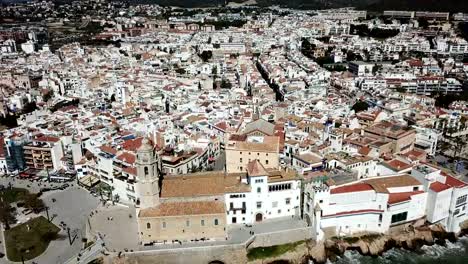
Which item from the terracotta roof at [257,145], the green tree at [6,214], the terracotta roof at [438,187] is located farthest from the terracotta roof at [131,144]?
the terracotta roof at [438,187]

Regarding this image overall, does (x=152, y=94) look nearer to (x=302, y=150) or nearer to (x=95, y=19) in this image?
(x=302, y=150)

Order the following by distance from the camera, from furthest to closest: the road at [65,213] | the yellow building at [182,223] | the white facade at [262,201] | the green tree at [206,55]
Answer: the green tree at [206,55], the white facade at [262,201], the road at [65,213], the yellow building at [182,223]

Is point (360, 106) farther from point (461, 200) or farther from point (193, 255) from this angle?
point (193, 255)

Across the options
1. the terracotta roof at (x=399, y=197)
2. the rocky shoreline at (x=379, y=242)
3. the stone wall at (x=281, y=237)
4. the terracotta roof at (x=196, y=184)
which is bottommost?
the rocky shoreline at (x=379, y=242)

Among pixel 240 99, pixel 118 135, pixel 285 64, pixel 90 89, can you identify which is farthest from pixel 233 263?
pixel 285 64

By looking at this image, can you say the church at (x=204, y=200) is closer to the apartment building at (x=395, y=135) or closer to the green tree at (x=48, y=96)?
the apartment building at (x=395, y=135)

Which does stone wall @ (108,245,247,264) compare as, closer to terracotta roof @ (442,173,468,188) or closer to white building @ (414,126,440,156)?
terracotta roof @ (442,173,468,188)

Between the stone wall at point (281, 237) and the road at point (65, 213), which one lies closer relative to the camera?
the stone wall at point (281, 237)

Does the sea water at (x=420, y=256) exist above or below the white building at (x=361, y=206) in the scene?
below
